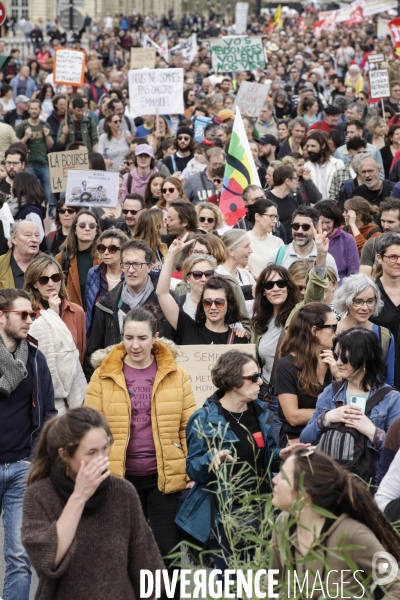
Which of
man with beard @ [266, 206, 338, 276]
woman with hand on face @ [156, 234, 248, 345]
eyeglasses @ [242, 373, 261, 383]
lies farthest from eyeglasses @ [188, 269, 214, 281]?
eyeglasses @ [242, 373, 261, 383]

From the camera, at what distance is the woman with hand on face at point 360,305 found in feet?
21.9

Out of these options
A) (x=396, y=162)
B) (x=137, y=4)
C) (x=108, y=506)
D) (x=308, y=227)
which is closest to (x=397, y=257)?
(x=308, y=227)

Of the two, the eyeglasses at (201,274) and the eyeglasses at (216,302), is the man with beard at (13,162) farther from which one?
the eyeglasses at (216,302)

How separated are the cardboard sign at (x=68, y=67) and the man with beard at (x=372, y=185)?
800 cm

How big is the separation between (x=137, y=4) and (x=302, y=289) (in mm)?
76500

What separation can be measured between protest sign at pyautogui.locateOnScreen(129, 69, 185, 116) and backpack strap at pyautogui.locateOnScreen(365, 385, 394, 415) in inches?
414

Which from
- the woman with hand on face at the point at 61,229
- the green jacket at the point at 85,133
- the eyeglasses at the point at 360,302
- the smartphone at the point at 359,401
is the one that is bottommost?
the green jacket at the point at 85,133

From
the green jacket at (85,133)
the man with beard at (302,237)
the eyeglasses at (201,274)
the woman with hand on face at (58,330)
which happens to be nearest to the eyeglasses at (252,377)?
the woman with hand on face at (58,330)

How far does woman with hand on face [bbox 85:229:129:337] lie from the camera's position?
8.22 m

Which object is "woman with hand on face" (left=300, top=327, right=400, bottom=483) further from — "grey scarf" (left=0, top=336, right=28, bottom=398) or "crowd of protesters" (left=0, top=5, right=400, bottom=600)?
"grey scarf" (left=0, top=336, right=28, bottom=398)

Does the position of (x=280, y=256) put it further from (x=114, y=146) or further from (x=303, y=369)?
(x=114, y=146)

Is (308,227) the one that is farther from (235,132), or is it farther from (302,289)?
(235,132)

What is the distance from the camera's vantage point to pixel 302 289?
791 centimetres

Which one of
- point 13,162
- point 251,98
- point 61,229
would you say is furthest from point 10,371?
point 251,98
